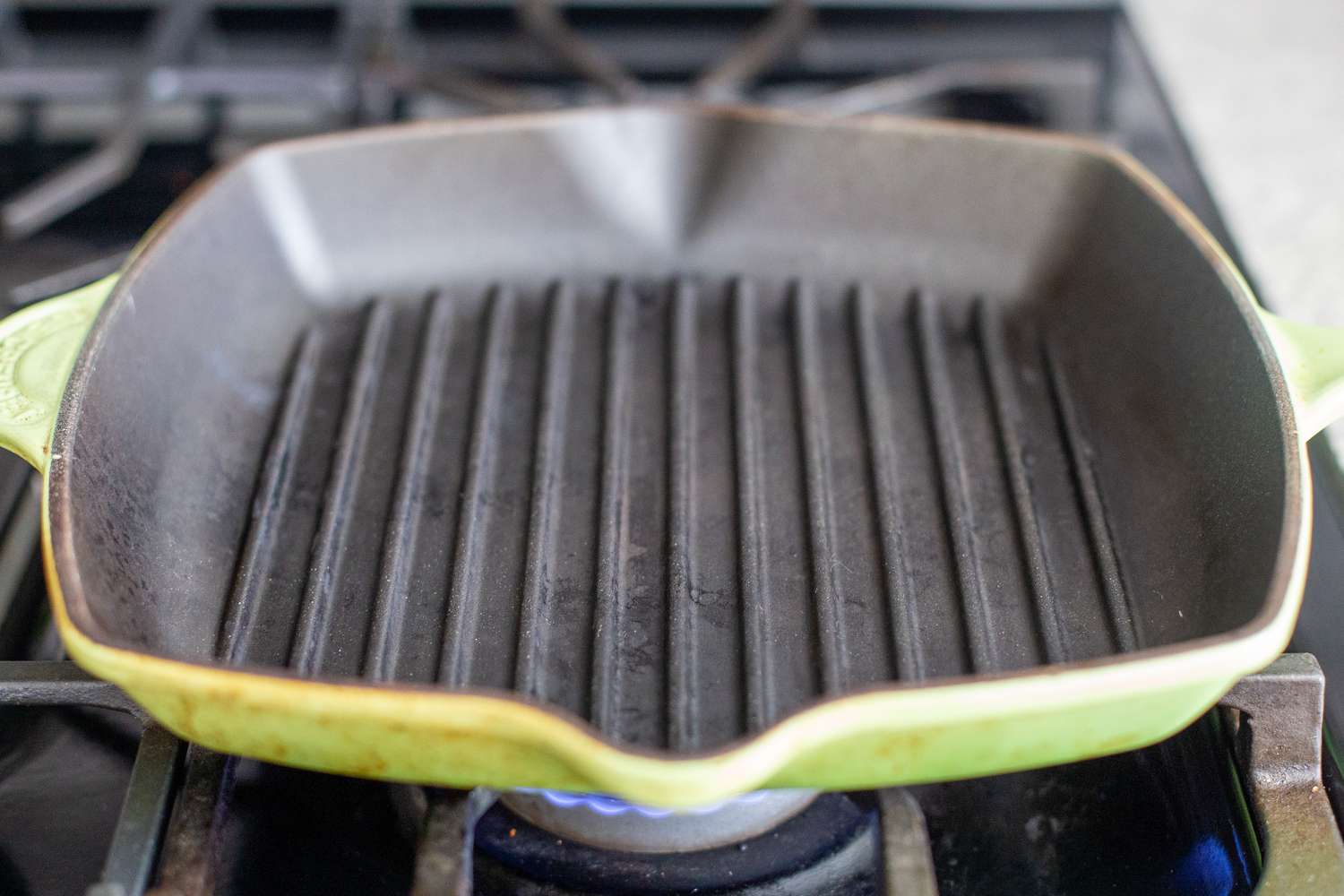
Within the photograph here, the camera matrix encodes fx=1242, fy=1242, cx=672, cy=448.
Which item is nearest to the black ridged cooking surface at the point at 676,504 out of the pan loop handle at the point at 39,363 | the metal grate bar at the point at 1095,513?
the metal grate bar at the point at 1095,513

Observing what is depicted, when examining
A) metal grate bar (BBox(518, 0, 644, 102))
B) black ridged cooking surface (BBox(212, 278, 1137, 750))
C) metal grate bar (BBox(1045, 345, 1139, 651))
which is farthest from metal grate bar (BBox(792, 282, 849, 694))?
metal grate bar (BBox(518, 0, 644, 102))

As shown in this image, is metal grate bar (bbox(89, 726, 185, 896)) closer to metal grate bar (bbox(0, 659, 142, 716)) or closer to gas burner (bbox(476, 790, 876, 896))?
metal grate bar (bbox(0, 659, 142, 716))

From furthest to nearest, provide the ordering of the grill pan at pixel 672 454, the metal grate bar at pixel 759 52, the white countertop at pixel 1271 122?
the metal grate bar at pixel 759 52 → the white countertop at pixel 1271 122 → the grill pan at pixel 672 454

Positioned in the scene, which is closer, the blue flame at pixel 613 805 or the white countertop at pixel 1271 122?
the blue flame at pixel 613 805

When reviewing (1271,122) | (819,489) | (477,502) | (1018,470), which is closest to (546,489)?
(477,502)

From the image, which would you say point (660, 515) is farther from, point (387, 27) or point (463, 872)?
point (387, 27)

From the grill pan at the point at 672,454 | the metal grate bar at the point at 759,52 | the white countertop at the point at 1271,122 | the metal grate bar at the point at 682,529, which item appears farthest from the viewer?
the metal grate bar at the point at 759,52

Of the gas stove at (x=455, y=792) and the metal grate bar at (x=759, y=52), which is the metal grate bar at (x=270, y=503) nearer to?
the gas stove at (x=455, y=792)
